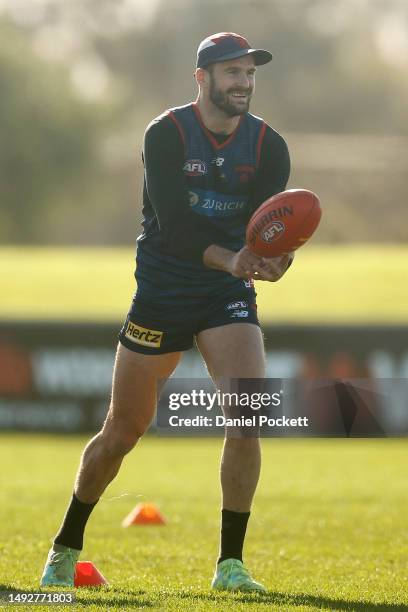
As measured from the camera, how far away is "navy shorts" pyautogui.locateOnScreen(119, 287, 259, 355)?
5.56m

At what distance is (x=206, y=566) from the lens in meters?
6.45

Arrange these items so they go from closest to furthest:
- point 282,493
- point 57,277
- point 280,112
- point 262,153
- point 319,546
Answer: point 262,153, point 319,546, point 282,493, point 57,277, point 280,112

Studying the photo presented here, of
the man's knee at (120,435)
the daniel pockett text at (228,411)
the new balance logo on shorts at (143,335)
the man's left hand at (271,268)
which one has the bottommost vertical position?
the man's knee at (120,435)

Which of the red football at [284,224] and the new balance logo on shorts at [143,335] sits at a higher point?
the red football at [284,224]

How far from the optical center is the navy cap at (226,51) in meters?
5.46

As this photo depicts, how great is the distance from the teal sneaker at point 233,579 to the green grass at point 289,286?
2017 centimetres

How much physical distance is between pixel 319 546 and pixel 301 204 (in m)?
2.66

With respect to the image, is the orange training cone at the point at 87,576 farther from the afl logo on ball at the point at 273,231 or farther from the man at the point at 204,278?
the afl logo on ball at the point at 273,231

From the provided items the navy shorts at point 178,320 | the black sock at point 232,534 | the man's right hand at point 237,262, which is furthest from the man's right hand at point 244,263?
the black sock at point 232,534

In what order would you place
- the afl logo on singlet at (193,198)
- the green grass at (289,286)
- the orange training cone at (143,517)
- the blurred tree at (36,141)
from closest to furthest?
the afl logo on singlet at (193,198) < the orange training cone at (143,517) < the green grass at (289,286) < the blurred tree at (36,141)

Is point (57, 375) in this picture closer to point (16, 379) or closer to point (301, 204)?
point (16, 379)

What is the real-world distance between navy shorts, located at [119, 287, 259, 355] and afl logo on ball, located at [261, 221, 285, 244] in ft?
1.50

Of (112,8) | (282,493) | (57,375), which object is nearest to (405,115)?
(112,8)

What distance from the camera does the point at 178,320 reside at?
5.56 metres
